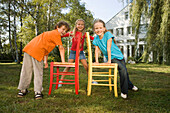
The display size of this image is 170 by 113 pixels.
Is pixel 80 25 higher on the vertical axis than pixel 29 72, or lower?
higher

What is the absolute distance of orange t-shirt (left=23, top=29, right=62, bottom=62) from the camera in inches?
113

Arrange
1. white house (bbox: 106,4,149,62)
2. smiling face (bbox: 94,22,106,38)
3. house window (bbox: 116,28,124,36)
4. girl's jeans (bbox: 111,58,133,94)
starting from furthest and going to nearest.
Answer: house window (bbox: 116,28,124,36) → white house (bbox: 106,4,149,62) → smiling face (bbox: 94,22,106,38) → girl's jeans (bbox: 111,58,133,94)

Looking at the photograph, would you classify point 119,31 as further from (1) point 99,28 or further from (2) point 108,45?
(2) point 108,45

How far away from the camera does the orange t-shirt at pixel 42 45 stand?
2867 mm

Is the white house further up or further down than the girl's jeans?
further up

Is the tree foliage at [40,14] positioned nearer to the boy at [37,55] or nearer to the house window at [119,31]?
the house window at [119,31]

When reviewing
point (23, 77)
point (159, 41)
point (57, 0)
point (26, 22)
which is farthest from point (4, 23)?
point (23, 77)

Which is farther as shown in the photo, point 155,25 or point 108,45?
point 155,25

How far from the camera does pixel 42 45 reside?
114 inches

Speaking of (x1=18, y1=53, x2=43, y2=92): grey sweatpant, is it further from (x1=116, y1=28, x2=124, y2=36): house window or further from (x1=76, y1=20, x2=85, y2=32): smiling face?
(x1=116, y1=28, x2=124, y2=36): house window

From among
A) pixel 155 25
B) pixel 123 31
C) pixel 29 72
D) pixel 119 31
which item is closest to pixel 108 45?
pixel 29 72

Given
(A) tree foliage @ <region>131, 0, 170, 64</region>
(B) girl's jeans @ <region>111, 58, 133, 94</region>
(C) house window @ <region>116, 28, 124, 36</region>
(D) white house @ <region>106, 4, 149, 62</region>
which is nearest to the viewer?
(B) girl's jeans @ <region>111, 58, 133, 94</region>

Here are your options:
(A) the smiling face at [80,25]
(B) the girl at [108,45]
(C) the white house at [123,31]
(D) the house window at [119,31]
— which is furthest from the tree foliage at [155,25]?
(D) the house window at [119,31]

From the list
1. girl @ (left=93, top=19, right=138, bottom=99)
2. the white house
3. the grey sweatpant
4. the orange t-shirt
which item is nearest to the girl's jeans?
girl @ (left=93, top=19, right=138, bottom=99)
